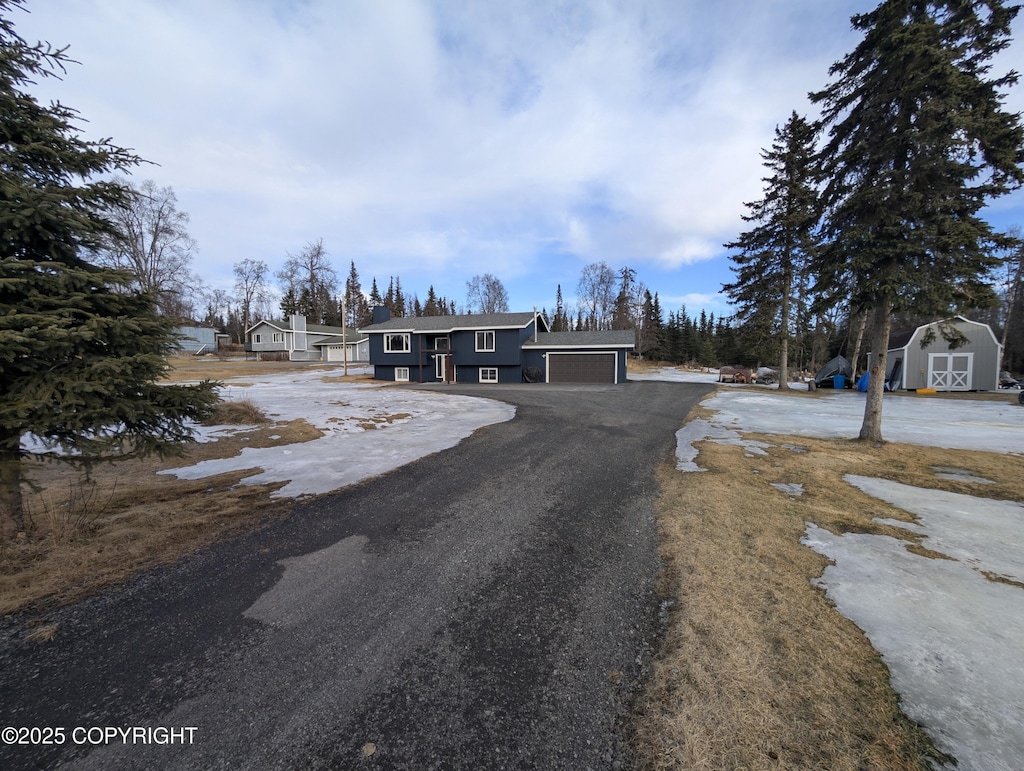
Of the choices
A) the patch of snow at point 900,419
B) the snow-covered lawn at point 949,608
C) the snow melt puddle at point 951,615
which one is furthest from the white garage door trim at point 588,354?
the snow melt puddle at point 951,615

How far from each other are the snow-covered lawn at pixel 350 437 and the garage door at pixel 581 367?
38.9 feet

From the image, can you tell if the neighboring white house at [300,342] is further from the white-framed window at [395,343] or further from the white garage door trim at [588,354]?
the white garage door trim at [588,354]

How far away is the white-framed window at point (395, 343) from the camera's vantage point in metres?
28.7

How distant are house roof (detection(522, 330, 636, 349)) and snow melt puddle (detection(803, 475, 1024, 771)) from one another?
878 inches

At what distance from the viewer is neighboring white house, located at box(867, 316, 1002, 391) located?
69.2ft

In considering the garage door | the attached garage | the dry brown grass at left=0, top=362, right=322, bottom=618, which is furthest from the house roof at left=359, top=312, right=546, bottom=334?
the dry brown grass at left=0, top=362, right=322, bottom=618

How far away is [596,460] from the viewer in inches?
299

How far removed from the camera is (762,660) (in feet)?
8.22

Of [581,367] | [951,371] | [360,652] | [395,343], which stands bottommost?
[360,652]

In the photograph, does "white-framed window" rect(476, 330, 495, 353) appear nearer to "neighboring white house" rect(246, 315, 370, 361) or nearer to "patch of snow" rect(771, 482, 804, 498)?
"patch of snow" rect(771, 482, 804, 498)

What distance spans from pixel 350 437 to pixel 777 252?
79.7 ft

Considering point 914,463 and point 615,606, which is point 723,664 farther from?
point 914,463

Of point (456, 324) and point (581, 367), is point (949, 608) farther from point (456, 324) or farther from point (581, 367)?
point (456, 324)

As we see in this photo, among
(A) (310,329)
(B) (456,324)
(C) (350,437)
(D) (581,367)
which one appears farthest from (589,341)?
(A) (310,329)
